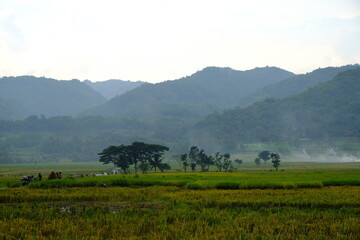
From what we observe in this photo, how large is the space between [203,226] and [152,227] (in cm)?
291

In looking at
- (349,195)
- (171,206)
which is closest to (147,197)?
(171,206)

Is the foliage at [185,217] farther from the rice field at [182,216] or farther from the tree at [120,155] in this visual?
the tree at [120,155]

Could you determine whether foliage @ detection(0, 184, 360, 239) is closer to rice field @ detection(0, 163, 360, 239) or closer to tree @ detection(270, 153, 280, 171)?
rice field @ detection(0, 163, 360, 239)

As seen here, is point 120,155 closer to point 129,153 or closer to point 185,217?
point 129,153

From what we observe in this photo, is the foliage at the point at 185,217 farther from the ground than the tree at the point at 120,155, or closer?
closer

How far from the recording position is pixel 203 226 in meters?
25.1

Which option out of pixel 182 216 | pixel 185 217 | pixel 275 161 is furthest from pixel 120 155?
pixel 185 217

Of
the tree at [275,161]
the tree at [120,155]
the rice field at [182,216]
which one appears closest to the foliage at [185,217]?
the rice field at [182,216]

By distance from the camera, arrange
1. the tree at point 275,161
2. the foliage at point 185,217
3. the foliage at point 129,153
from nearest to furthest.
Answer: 1. the foliage at point 185,217
2. the foliage at point 129,153
3. the tree at point 275,161

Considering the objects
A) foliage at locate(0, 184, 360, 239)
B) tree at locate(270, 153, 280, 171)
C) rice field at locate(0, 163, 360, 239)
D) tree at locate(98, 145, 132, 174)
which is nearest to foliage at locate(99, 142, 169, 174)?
tree at locate(98, 145, 132, 174)

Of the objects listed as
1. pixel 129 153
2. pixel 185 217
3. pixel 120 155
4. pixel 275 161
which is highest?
pixel 129 153

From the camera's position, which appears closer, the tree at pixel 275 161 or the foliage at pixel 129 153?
the foliage at pixel 129 153

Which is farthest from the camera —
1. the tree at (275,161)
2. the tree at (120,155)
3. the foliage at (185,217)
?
the tree at (275,161)

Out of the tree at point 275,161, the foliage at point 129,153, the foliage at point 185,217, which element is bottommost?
the foliage at point 185,217
